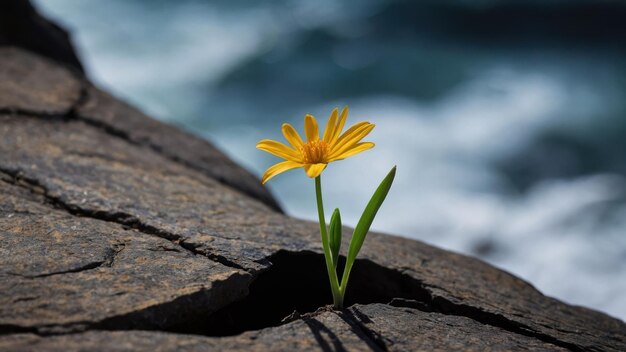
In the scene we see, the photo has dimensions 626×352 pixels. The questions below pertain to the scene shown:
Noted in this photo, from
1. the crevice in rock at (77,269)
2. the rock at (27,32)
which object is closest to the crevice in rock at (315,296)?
the crevice in rock at (77,269)

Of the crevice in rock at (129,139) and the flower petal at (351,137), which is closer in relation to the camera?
the flower petal at (351,137)

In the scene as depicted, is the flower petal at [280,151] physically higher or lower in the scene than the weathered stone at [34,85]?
lower

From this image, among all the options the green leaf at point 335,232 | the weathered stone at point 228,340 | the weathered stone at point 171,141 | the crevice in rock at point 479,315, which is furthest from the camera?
the weathered stone at point 171,141

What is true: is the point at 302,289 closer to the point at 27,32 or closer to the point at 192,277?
the point at 192,277

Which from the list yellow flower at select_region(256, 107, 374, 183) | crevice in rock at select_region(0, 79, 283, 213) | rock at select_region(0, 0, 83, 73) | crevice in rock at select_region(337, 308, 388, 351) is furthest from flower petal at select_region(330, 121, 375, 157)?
rock at select_region(0, 0, 83, 73)

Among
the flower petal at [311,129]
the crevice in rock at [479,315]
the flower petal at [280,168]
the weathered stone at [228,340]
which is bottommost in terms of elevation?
the weathered stone at [228,340]

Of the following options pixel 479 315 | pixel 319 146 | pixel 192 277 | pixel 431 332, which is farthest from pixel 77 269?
pixel 479 315

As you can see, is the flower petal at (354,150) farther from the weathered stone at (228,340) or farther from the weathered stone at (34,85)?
the weathered stone at (34,85)

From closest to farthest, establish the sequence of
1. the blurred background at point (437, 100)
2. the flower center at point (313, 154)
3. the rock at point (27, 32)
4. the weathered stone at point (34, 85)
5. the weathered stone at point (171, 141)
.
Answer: the flower center at point (313, 154)
the weathered stone at point (34, 85)
the weathered stone at point (171, 141)
the rock at point (27, 32)
the blurred background at point (437, 100)

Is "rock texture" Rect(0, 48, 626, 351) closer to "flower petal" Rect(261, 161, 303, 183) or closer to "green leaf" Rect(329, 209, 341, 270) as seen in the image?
"green leaf" Rect(329, 209, 341, 270)
